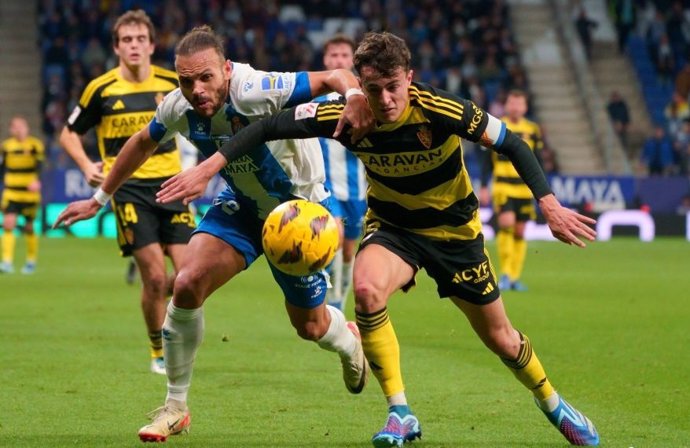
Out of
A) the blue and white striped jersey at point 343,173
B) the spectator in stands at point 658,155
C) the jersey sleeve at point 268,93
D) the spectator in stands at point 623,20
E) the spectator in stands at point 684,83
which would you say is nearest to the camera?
the jersey sleeve at point 268,93

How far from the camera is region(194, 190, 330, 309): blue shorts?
6730mm

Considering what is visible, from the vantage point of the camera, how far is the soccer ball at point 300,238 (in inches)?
236

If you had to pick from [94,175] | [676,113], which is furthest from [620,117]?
[94,175]

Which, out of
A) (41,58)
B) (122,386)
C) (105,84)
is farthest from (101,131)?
(41,58)

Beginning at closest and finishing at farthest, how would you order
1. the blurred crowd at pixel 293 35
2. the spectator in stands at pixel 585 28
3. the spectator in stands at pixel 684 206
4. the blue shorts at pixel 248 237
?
the blue shorts at pixel 248 237 → the spectator in stands at pixel 684 206 → the blurred crowd at pixel 293 35 → the spectator in stands at pixel 585 28

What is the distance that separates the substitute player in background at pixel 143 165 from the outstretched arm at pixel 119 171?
1705 millimetres

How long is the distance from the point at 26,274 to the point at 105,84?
8.85 m

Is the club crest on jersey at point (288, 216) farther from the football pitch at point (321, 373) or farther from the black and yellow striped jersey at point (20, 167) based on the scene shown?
the black and yellow striped jersey at point (20, 167)

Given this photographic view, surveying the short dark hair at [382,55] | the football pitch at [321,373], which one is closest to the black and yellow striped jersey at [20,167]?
the football pitch at [321,373]

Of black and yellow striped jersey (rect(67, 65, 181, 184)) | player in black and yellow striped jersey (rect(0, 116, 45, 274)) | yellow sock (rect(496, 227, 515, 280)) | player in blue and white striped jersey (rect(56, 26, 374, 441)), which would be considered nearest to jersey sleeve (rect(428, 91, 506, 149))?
player in blue and white striped jersey (rect(56, 26, 374, 441))

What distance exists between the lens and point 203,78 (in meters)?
6.27

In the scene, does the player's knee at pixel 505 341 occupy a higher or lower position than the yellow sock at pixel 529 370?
higher

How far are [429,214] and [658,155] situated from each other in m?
21.7

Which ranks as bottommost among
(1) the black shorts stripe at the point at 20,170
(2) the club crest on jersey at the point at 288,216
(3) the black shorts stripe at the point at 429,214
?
(1) the black shorts stripe at the point at 20,170
